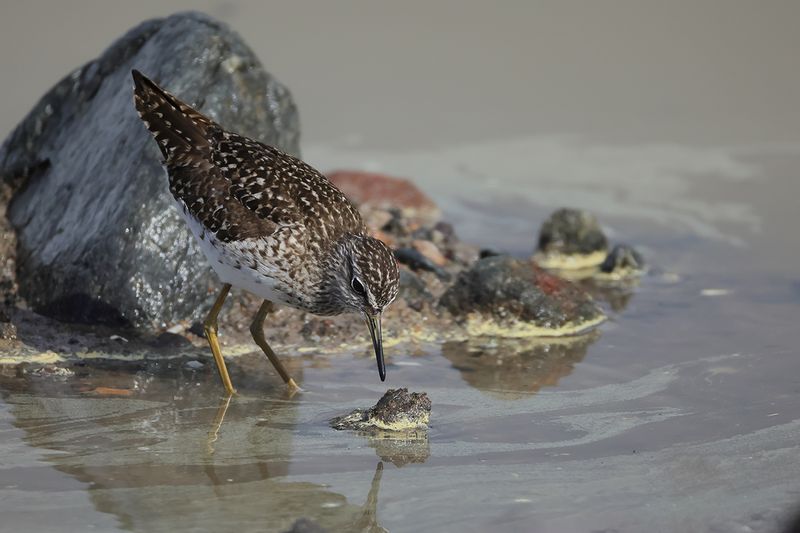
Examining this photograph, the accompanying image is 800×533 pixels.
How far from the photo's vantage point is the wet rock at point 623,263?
32.5 ft

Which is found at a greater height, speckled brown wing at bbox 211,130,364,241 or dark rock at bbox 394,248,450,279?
speckled brown wing at bbox 211,130,364,241

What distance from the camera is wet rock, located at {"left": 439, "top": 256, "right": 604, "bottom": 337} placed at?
8203 millimetres

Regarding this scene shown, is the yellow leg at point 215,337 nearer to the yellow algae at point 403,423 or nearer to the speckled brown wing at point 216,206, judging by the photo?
the speckled brown wing at point 216,206

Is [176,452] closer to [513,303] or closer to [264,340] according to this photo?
[264,340]

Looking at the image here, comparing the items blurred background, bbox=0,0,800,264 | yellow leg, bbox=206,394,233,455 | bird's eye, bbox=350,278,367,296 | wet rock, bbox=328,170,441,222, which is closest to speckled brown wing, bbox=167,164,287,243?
bird's eye, bbox=350,278,367,296

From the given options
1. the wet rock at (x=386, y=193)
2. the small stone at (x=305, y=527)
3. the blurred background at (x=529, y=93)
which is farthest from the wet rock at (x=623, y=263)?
the small stone at (x=305, y=527)

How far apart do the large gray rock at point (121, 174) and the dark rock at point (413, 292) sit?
138 cm

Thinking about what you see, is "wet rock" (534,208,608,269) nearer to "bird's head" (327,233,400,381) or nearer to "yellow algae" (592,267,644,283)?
"yellow algae" (592,267,644,283)

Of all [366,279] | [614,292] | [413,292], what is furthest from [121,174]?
[614,292]

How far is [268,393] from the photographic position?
22.4 feet

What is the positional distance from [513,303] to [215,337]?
7.49 ft

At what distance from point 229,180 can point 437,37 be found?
29.1 feet

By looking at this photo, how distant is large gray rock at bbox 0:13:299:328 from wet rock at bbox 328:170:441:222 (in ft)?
10.3

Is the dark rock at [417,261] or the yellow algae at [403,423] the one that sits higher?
the dark rock at [417,261]
